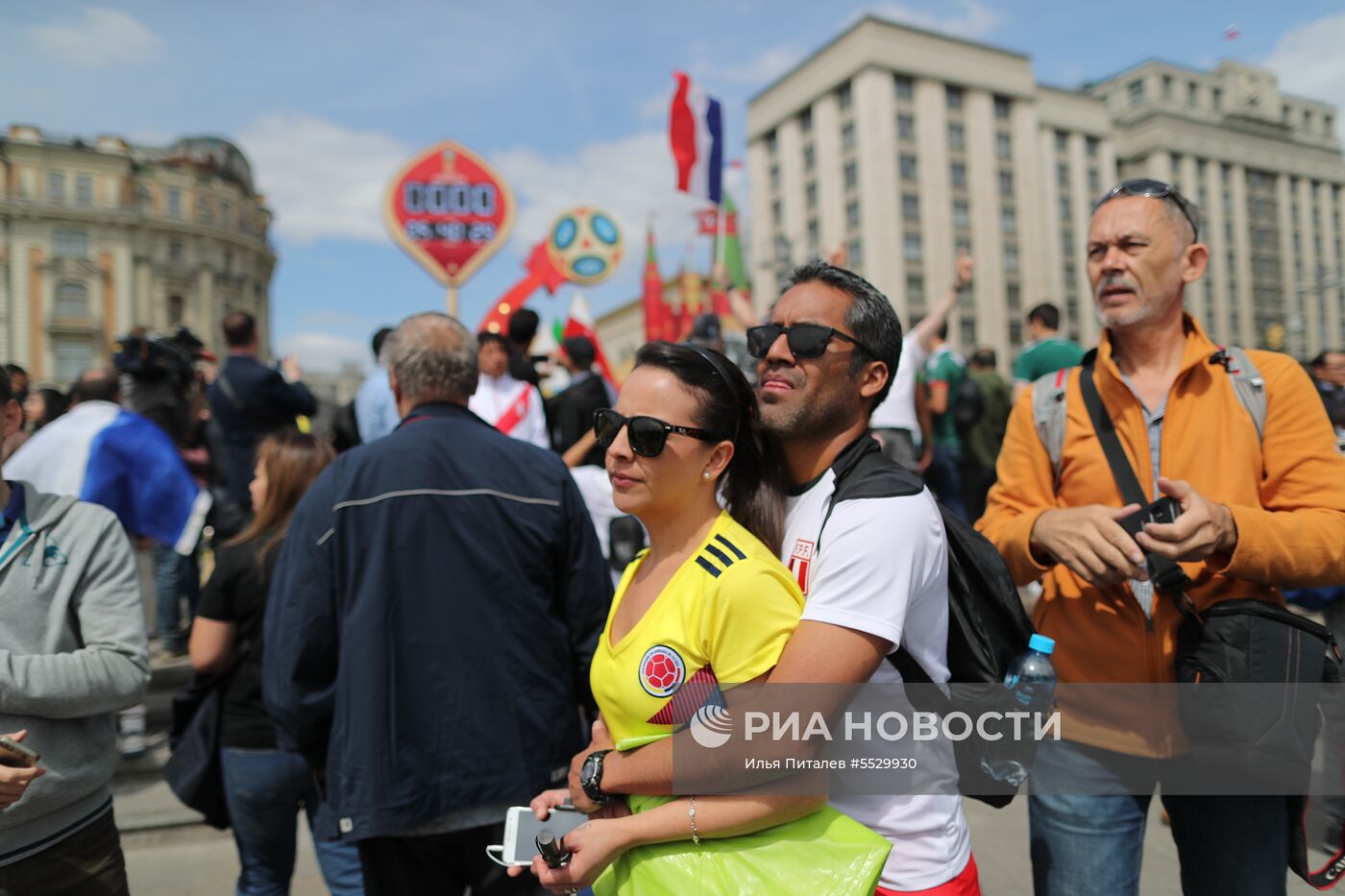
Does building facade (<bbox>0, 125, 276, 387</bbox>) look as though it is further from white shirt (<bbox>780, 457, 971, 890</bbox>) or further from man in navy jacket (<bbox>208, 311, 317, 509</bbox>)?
white shirt (<bbox>780, 457, 971, 890</bbox>)

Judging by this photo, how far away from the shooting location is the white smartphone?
1.74m

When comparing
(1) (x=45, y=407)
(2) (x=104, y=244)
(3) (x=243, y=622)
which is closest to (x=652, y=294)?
(1) (x=45, y=407)

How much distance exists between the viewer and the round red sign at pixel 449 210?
28.1 ft

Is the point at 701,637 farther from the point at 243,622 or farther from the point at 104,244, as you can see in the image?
the point at 104,244

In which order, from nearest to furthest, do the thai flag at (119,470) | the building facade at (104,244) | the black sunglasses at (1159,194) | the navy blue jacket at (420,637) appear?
1. the black sunglasses at (1159,194)
2. the navy blue jacket at (420,637)
3. the thai flag at (119,470)
4. the building facade at (104,244)

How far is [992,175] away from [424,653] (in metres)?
65.2

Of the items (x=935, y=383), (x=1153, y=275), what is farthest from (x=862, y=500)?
(x=935, y=383)

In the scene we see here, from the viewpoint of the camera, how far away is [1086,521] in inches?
72.3

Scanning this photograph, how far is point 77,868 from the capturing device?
84.0 inches

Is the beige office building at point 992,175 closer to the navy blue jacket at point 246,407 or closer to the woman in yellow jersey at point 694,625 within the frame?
the navy blue jacket at point 246,407

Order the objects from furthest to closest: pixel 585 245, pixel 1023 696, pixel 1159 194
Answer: pixel 585 245
pixel 1159 194
pixel 1023 696

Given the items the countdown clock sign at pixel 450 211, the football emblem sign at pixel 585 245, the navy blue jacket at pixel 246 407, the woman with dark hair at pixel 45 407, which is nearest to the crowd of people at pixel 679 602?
the navy blue jacket at pixel 246 407

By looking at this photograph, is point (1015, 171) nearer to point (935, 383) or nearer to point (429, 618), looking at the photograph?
point (935, 383)

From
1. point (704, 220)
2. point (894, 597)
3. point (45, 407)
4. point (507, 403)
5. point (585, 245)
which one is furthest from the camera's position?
point (704, 220)
